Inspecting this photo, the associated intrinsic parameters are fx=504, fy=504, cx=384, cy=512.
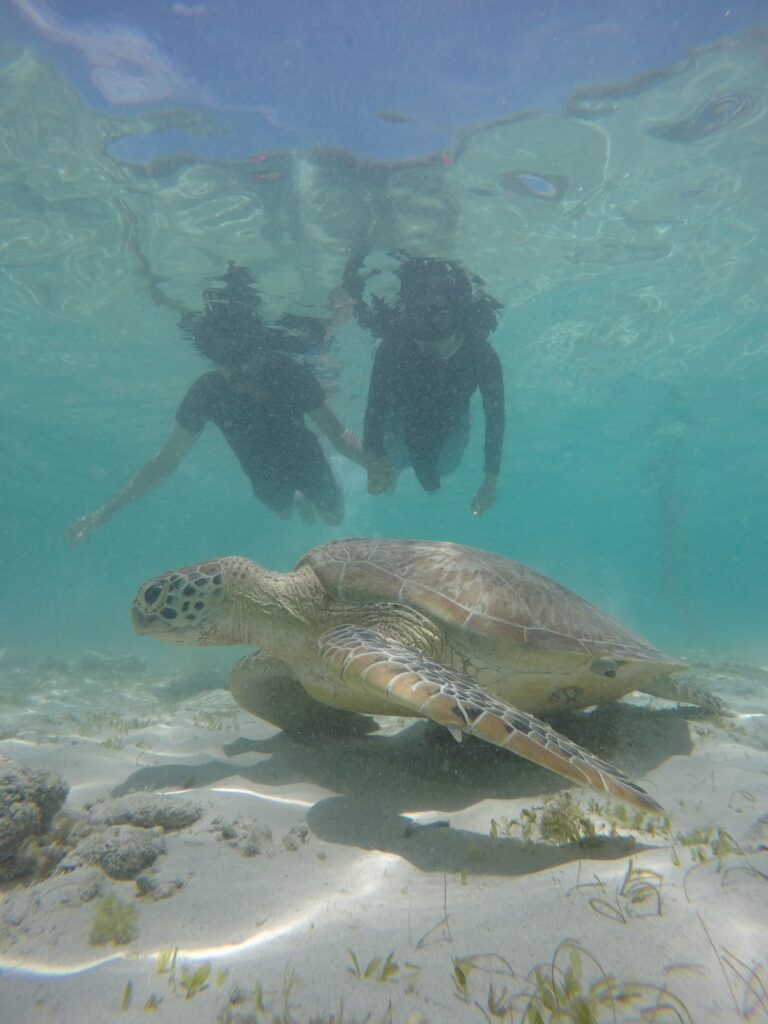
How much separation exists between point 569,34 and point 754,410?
20.8 m

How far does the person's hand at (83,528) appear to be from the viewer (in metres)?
11.1

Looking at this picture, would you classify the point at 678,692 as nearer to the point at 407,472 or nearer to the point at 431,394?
the point at 431,394

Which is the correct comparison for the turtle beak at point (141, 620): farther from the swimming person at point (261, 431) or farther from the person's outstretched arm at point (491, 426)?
the swimming person at point (261, 431)

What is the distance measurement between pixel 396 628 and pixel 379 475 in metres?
5.79

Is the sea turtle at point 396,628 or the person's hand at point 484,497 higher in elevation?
the person's hand at point 484,497

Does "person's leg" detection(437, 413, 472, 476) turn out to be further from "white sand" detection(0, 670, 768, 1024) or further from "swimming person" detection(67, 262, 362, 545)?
"white sand" detection(0, 670, 768, 1024)

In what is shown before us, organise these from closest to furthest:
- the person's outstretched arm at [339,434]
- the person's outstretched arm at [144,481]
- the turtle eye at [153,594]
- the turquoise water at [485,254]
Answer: the turtle eye at [153,594]
the turquoise water at [485,254]
the person's outstretched arm at [144,481]
the person's outstretched arm at [339,434]

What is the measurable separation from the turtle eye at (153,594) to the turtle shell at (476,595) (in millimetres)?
1129

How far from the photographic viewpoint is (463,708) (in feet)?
7.30

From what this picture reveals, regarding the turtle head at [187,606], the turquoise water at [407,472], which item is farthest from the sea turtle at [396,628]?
the turquoise water at [407,472]

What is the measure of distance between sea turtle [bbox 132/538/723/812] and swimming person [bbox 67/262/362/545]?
7.28 meters

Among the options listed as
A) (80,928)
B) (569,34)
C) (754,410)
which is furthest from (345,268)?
(754,410)

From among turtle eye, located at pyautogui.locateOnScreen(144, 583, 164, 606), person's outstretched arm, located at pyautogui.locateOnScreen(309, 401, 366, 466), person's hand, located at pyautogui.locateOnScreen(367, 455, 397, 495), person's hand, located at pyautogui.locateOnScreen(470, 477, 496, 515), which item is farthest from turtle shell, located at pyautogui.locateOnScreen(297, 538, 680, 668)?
person's outstretched arm, located at pyautogui.locateOnScreen(309, 401, 366, 466)

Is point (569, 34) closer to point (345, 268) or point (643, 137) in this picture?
point (643, 137)
